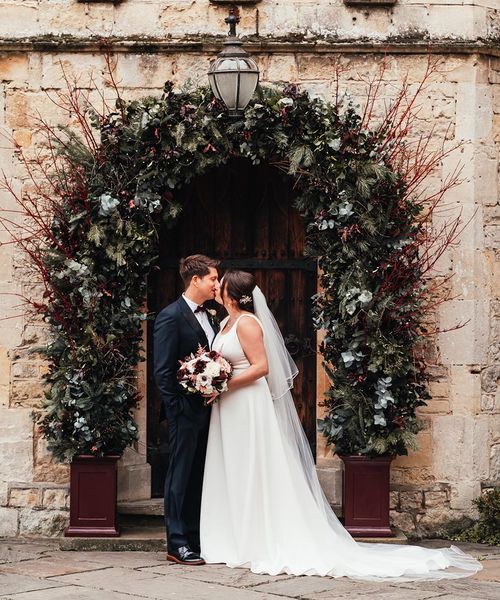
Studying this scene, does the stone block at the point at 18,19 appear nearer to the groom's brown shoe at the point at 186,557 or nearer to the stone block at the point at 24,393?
the stone block at the point at 24,393

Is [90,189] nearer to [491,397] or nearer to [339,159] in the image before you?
[339,159]

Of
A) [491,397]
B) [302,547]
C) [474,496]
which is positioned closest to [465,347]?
[491,397]

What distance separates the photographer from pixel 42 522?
29.6 feet

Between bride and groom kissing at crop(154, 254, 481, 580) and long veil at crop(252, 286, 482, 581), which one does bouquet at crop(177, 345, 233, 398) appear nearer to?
bride and groom kissing at crop(154, 254, 481, 580)

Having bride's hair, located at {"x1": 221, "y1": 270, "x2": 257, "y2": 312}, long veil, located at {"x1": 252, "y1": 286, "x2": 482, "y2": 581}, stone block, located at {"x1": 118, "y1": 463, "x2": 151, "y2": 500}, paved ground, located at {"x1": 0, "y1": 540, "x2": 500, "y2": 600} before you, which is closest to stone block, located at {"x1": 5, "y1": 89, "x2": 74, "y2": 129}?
bride's hair, located at {"x1": 221, "y1": 270, "x2": 257, "y2": 312}

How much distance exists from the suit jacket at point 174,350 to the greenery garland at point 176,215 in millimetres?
849

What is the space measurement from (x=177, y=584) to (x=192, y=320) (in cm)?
182

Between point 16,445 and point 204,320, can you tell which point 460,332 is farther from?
point 16,445

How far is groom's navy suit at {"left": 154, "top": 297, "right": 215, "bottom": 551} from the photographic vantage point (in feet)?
25.6

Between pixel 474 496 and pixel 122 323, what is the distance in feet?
9.95

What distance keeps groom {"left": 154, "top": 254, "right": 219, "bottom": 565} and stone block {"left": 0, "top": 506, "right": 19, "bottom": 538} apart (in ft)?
5.47

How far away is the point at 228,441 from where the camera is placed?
786 cm

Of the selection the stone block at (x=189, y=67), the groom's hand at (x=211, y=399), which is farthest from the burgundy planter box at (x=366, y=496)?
the stone block at (x=189, y=67)

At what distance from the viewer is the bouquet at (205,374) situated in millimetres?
7590
